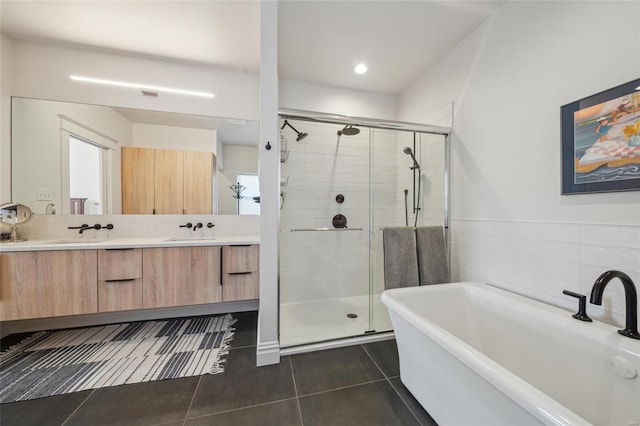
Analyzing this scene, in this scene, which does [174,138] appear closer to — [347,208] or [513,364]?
[347,208]

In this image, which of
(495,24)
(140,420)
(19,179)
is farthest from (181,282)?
(495,24)

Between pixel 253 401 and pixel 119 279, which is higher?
pixel 119 279

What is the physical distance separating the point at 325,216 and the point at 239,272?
1.07m

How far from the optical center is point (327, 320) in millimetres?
2367

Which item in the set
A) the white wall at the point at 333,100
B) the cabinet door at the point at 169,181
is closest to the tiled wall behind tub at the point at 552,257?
the white wall at the point at 333,100

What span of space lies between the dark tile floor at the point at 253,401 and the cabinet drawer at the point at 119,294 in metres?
0.72

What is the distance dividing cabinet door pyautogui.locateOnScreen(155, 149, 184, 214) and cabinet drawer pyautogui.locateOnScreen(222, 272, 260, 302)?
0.99 m

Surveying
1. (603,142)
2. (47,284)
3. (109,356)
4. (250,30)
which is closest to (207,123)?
(250,30)

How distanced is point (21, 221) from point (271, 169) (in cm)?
240

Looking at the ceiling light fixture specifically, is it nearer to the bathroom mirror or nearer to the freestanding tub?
the bathroom mirror

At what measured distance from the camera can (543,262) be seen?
4.98ft

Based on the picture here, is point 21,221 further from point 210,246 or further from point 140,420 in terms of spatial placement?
point 140,420

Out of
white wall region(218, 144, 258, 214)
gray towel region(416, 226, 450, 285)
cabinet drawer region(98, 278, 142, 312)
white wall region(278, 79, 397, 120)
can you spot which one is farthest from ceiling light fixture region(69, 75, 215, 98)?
gray towel region(416, 226, 450, 285)

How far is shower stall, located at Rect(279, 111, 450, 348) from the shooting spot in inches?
Answer: 91.0
